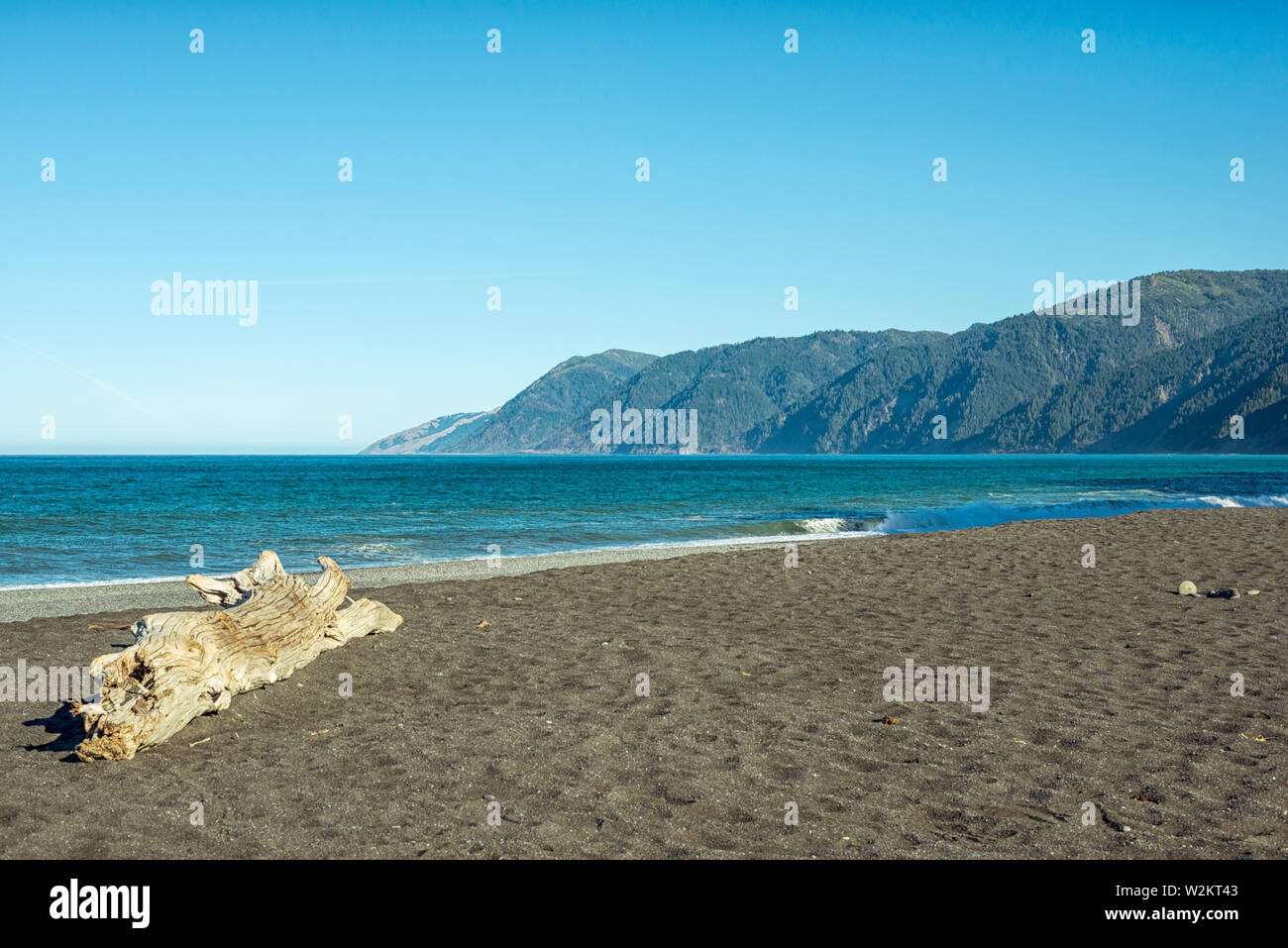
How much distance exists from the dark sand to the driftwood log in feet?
0.71

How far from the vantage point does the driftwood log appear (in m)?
6.85

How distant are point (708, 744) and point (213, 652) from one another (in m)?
4.56

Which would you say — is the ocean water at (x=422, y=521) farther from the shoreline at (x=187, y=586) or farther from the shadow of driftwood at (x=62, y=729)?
the shadow of driftwood at (x=62, y=729)

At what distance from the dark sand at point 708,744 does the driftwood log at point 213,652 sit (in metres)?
0.22

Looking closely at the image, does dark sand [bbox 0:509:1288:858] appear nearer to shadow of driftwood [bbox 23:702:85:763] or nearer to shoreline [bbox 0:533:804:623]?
shadow of driftwood [bbox 23:702:85:763]

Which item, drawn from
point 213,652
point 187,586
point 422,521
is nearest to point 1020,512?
point 422,521

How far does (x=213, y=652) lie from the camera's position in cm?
778

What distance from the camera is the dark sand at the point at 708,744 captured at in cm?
540
